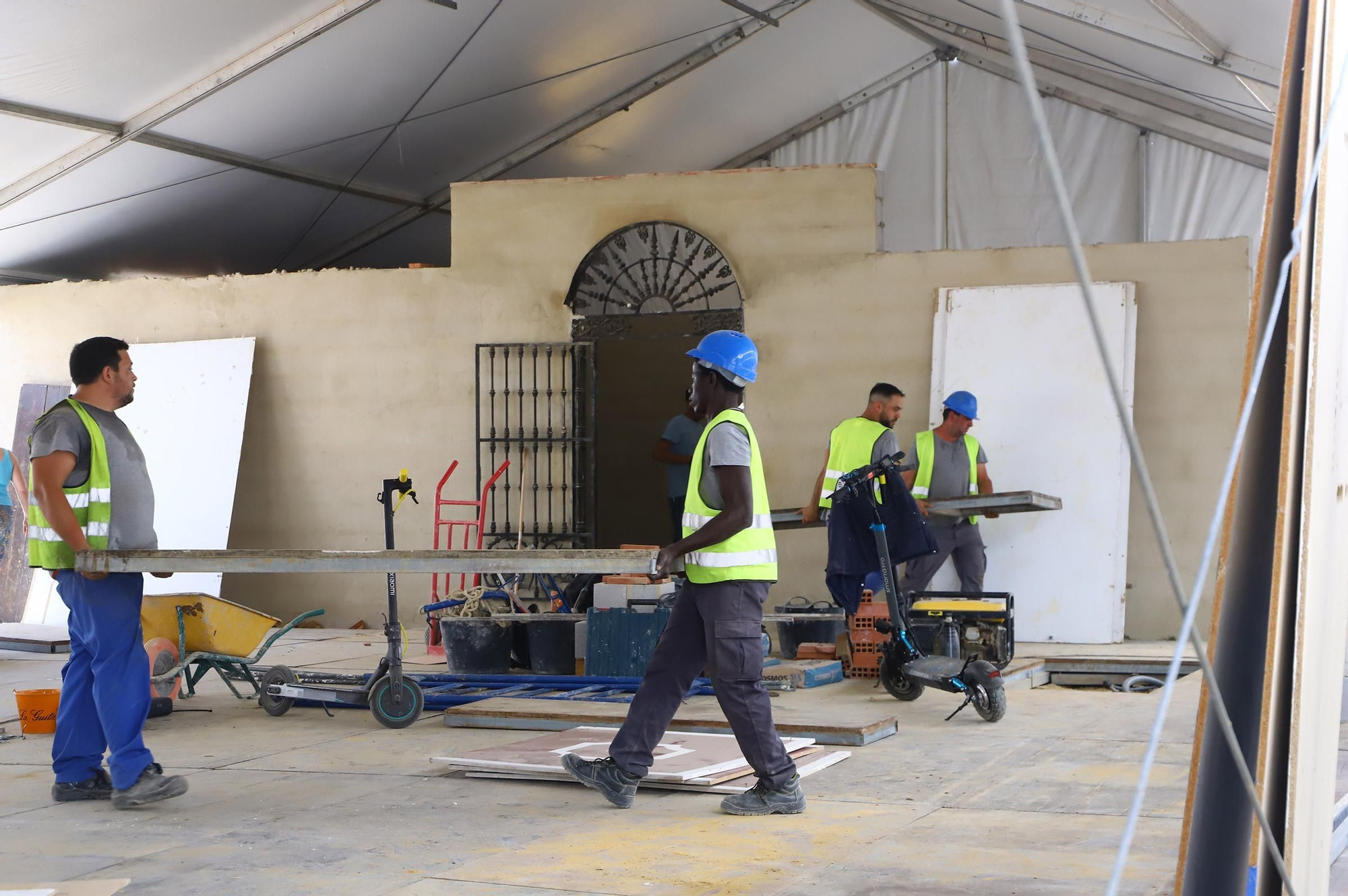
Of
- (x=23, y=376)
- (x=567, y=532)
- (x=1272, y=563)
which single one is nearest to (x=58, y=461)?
(x=1272, y=563)

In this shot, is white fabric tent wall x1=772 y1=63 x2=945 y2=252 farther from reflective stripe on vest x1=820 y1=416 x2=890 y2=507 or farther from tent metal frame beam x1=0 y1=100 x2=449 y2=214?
reflective stripe on vest x1=820 y1=416 x2=890 y2=507

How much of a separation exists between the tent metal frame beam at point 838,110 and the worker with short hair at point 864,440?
657 cm

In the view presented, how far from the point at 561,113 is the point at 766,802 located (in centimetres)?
889

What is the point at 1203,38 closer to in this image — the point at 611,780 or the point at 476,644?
the point at 476,644

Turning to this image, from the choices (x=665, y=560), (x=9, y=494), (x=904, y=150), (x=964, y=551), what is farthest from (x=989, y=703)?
(x=904, y=150)

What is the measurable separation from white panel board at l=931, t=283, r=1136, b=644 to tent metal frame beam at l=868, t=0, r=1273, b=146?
3.16 m

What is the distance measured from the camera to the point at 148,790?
443 cm

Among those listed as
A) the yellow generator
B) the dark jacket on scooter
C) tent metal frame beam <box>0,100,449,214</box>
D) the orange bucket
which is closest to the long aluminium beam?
the orange bucket

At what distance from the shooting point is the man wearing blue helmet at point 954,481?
27.8 feet

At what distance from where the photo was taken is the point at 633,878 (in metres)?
3.49

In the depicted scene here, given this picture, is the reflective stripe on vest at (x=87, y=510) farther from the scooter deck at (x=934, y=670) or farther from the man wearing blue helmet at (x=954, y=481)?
the man wearing blue helmet at (x=954, y=481)

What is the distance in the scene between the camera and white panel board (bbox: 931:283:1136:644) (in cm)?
902

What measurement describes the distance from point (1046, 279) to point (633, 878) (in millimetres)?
6953

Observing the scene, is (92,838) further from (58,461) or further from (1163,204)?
(1163,204)
